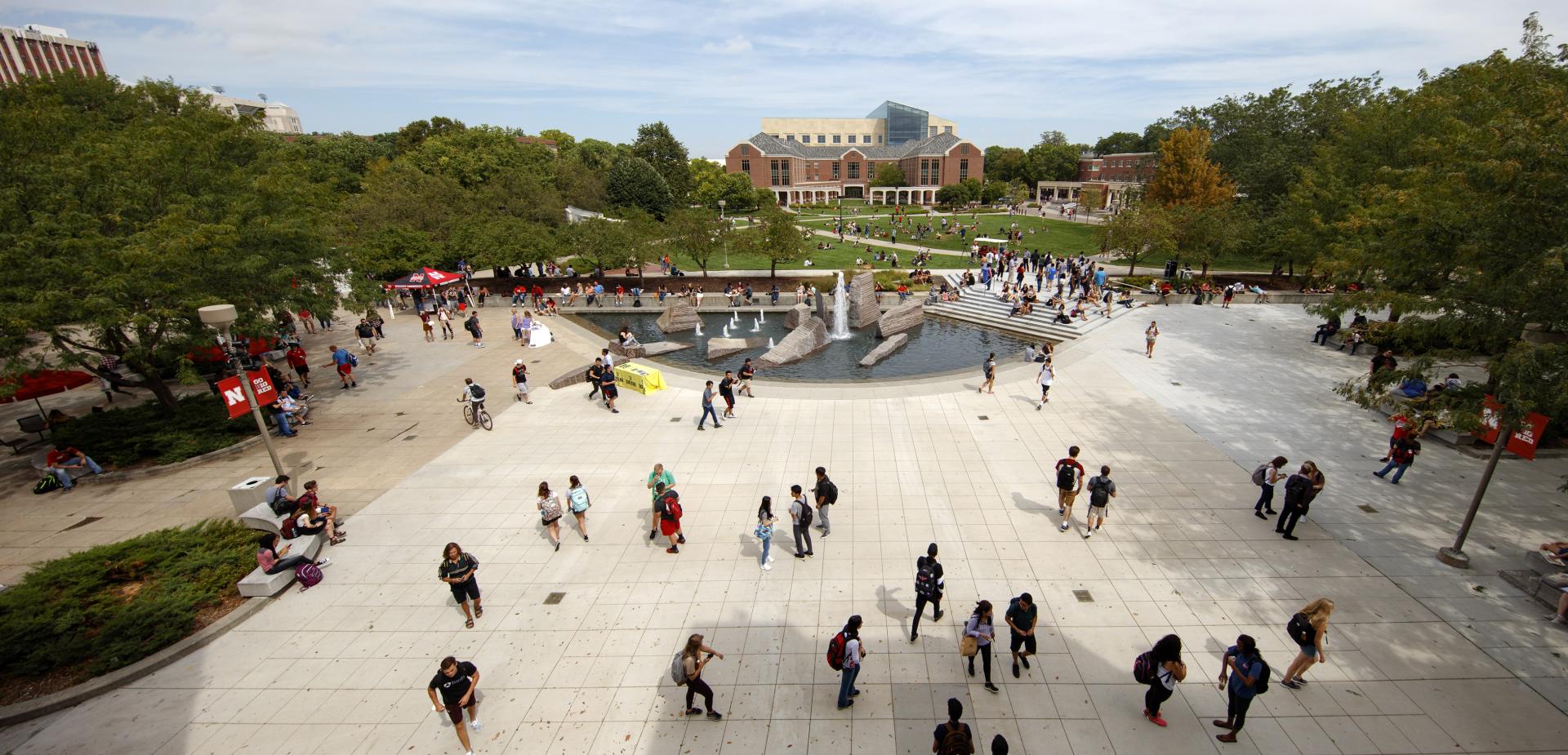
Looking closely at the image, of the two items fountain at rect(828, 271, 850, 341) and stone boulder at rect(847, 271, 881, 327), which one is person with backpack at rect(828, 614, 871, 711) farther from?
stone boulder at rect(847, 271, 881, 327)

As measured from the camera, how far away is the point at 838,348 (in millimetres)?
26422

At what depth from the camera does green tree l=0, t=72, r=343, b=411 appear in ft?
42.8

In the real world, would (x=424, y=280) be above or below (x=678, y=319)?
above

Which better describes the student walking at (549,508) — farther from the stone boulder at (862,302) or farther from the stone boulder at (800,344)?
the stone boulder at (862,302)

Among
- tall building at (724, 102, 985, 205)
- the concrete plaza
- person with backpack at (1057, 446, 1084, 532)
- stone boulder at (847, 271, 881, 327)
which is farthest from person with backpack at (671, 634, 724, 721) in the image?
tall building at (724, 102, 985, 205)

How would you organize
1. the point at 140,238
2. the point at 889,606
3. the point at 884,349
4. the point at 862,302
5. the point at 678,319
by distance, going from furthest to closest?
the point at 862,302
the point at 678,319
the point at 884,349
the point at 140,238
the point at 889,606

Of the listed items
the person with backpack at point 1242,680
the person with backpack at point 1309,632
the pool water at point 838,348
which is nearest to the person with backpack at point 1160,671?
the person with backpack at point 1242,680

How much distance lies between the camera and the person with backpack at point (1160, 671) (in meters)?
6.55

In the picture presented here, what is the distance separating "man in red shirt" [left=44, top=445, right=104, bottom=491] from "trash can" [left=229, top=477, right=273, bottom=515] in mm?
5268

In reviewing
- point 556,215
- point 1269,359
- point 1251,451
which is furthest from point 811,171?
point 1251,451

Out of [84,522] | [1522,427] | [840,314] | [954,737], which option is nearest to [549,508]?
[954,737]

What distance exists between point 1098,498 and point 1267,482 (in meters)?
3.48

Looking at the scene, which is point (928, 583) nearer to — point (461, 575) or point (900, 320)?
point (461, 575)

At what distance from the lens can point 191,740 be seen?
734 centimetres
